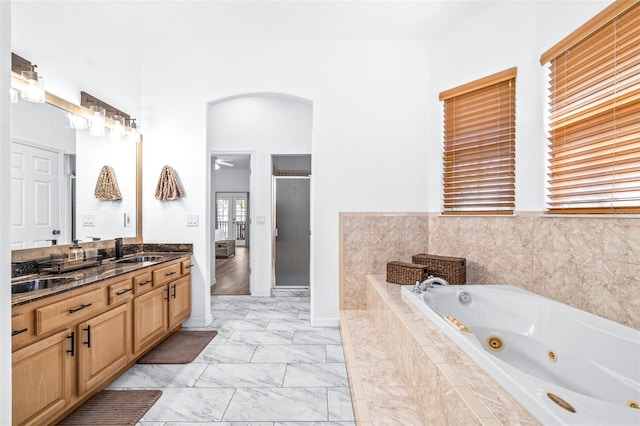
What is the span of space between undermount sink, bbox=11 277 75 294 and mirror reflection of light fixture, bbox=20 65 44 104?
1156 mm

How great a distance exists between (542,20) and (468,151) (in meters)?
1.07

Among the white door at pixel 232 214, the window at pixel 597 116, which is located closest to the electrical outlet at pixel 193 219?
the window at pixel 597 116

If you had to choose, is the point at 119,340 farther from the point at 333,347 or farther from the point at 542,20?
the point at 542,20

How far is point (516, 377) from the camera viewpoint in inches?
44.9

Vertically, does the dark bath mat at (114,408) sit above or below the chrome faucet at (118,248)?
below

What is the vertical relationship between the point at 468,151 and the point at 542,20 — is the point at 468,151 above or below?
below

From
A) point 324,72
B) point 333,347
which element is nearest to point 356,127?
point 324,72

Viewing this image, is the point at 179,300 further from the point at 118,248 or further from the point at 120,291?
the point at 120,291

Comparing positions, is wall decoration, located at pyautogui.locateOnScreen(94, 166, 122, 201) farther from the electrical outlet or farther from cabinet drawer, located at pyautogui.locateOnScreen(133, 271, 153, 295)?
cabinet drawer, located at pyautogui.locateOnScreen(133, 271, 153, 295)

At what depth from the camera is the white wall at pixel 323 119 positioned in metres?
3.35

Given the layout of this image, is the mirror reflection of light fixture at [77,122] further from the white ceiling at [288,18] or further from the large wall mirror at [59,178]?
the white ceiling at [288,18]

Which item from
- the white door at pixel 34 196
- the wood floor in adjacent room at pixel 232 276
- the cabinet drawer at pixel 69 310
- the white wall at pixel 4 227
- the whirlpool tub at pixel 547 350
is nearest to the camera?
the white wall at pixel 4 227

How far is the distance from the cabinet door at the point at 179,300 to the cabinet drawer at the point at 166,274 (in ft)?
0.21

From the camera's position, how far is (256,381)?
7.55 feet
